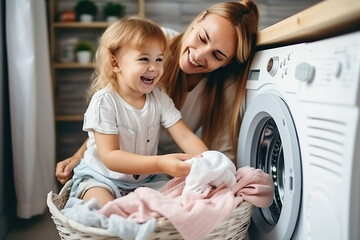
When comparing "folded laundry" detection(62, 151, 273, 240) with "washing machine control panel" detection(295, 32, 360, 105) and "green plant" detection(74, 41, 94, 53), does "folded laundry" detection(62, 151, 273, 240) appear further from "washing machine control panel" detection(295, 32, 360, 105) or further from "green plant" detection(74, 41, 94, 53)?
"green plant" detection(74, 41, 94, 53)

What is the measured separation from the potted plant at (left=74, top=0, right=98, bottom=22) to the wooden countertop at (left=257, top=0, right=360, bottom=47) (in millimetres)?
1476

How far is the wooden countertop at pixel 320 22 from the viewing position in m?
0.67

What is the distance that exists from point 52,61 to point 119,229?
1.67m

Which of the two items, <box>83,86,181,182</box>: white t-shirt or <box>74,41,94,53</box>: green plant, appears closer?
<box>83,86,181,182</box>: white t-shirt

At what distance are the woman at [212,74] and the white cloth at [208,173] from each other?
1.38 ft

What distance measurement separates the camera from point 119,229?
0.77m

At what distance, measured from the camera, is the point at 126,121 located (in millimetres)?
1135

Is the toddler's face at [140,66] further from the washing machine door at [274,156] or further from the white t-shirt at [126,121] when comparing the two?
the washing machine door at [274,156]

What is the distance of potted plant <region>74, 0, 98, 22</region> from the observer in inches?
86.0

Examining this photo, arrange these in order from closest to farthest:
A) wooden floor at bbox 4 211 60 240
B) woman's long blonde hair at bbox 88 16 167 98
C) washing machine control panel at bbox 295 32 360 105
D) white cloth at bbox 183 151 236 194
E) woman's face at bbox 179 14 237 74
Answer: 1. washing machine control panel at bbox 295 32 360 105
2. white cloth at bbox 183 151 236 194
3. woman's long blonde hair at bbox 88 16 167 98
4. woman's face at bbox 179 14 237 74
5. wooden floor at bbox 4 211 60 240

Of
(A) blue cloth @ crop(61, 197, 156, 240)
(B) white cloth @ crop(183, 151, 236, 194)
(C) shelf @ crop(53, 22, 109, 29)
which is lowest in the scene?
(A) blue cloth @ crop(61, 197, 156, 240)

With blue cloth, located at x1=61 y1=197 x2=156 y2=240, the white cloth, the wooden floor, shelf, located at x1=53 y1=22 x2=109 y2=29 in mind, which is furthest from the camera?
shelf, located at x1=53 y1=22 x2=109 y2=29

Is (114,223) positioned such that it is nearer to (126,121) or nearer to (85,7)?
(126,121)

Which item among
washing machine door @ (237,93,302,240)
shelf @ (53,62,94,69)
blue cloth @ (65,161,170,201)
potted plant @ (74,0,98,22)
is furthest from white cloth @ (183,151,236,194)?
potted plant @ (74,0,98,22)
